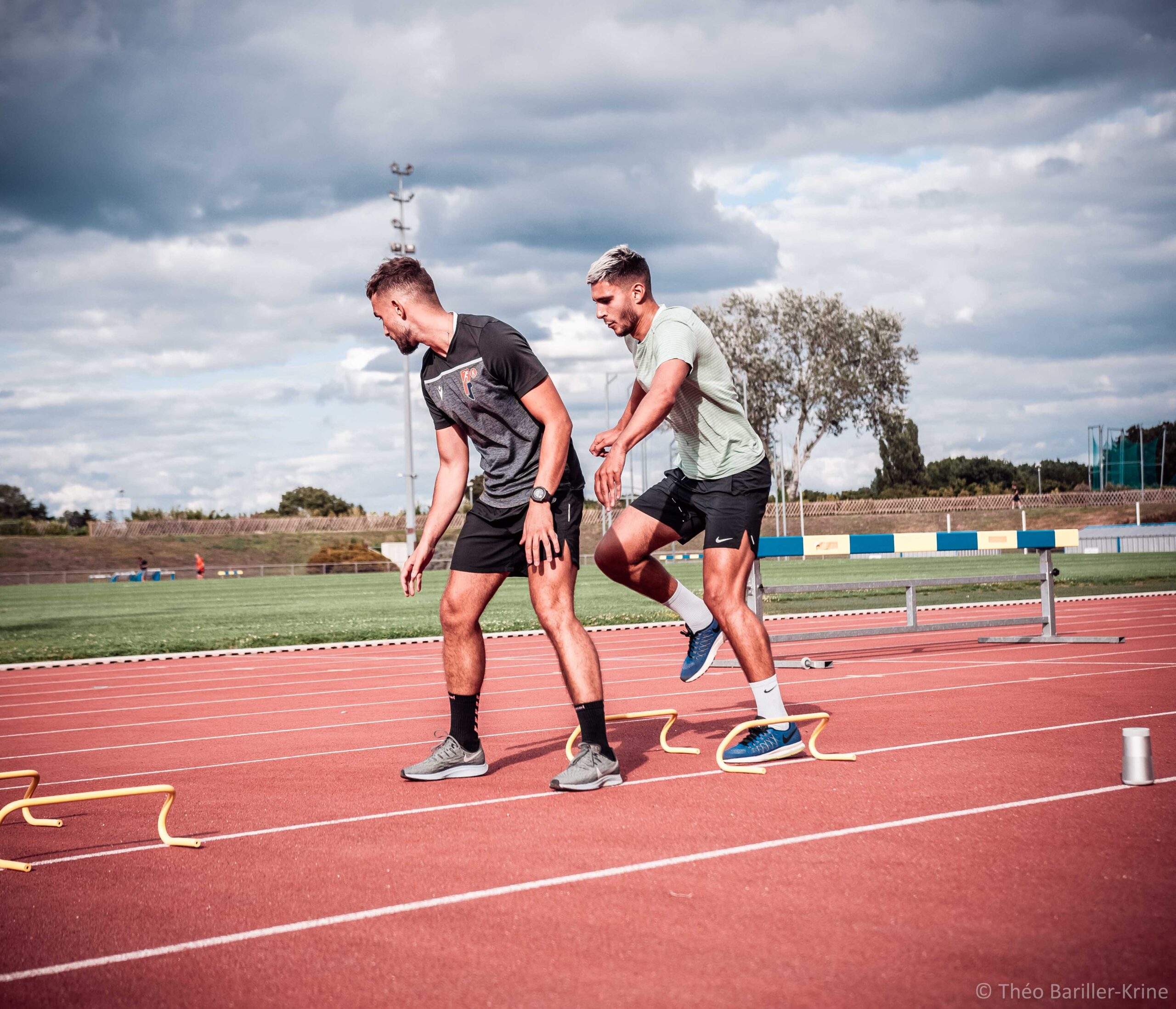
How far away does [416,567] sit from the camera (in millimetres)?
5223

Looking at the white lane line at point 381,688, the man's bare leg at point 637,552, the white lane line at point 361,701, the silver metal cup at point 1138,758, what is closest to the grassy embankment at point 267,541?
the white lane line at point 381,688

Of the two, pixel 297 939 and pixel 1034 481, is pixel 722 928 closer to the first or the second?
pixel 297 939

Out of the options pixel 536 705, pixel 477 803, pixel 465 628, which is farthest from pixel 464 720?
pixel 536 705

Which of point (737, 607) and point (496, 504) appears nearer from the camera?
point (496, 504)

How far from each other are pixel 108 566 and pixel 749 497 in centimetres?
7304

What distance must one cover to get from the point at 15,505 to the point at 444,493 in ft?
339

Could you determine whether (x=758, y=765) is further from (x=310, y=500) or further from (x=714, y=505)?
(x=310, y=500)

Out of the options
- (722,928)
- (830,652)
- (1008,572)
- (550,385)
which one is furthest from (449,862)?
(1008,572)

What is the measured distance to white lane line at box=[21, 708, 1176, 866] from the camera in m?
4.07

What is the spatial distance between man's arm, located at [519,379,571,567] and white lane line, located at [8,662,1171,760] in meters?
2.94

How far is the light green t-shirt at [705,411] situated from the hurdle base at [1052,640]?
673 cm

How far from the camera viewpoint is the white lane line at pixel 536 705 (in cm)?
677

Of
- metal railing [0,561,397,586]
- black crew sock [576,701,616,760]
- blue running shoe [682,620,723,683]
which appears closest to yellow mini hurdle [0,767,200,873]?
black crew sock [576,701,616,760]

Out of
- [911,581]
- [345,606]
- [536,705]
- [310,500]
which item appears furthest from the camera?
[310,500]
